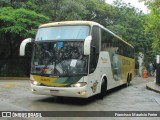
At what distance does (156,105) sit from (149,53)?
36252mm

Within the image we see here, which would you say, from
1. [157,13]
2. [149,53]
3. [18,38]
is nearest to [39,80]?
[157,13]

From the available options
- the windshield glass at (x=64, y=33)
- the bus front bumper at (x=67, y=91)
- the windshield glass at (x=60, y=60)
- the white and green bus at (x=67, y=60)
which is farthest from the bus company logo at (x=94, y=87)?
the windshield glass at (x=64, y=33)

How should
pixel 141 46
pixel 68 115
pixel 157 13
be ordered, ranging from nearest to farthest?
pixel 68 115
pixel 157 13
pixel 141 46

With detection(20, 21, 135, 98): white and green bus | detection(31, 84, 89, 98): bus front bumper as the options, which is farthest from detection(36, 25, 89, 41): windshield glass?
detection(31, 84, 89, 98): bus front bumper

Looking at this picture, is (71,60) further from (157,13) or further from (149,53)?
(149,53)

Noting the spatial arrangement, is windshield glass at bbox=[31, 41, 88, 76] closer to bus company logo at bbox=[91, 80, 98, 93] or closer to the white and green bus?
the white and green bus

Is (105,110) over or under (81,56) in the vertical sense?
under

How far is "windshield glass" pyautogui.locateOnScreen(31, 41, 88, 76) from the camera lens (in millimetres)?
11953

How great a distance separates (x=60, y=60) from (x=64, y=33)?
1.22 metres

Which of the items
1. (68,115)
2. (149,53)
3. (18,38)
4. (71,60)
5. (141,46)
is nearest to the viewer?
(68,115)

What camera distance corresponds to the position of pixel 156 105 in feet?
41.9

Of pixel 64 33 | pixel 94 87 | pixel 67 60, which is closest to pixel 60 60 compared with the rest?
pixel 67 60

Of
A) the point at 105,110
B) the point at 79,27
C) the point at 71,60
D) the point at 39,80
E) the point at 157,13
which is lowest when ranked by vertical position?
the point at 105,110

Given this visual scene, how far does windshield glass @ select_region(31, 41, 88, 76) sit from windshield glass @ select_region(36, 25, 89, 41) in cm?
26
